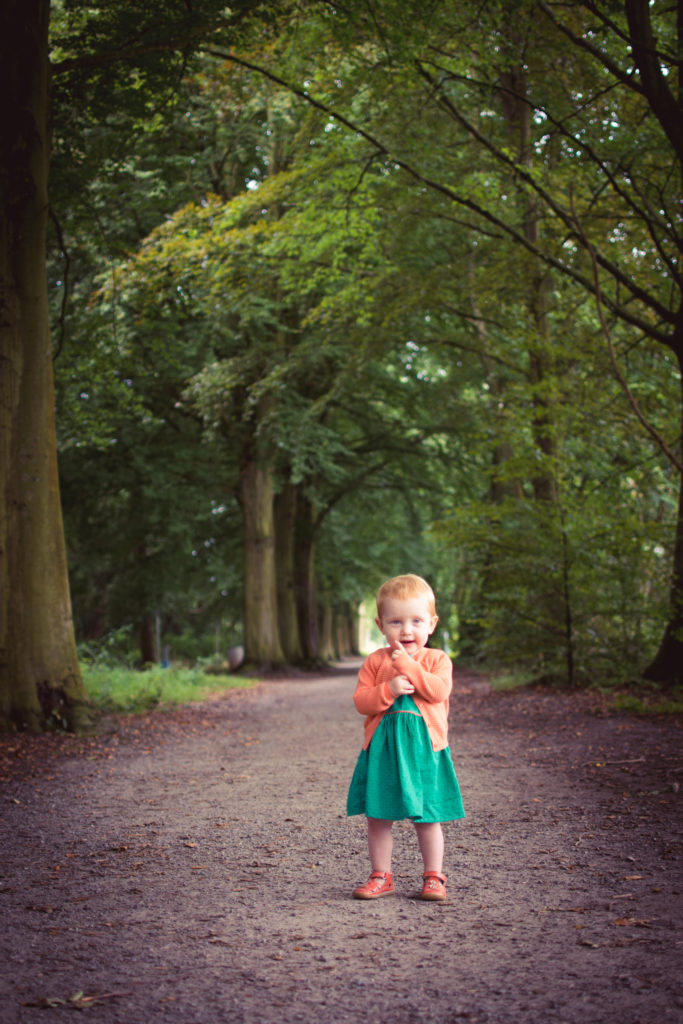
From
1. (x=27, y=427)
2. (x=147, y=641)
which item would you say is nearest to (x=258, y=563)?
(x=147, y=641)

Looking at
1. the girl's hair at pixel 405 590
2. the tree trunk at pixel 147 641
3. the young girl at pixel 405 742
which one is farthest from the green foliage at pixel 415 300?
the young girl at pixel 405 742

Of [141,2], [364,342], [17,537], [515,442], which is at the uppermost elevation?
[141,2]

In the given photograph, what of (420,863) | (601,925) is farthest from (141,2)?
(601,925)

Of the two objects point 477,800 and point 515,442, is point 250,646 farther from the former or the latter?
point 477,800

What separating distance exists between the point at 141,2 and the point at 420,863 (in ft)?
27.2

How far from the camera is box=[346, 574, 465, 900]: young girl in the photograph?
3877mm

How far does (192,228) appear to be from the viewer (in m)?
15.6

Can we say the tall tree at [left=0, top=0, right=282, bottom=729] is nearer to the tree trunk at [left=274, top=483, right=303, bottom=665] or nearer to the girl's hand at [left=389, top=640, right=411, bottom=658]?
the girl's hand at [left=389, top=640, right=411, bottom=658]

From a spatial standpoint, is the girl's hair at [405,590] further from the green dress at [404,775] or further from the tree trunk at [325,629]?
the tree trunk at [325,629]

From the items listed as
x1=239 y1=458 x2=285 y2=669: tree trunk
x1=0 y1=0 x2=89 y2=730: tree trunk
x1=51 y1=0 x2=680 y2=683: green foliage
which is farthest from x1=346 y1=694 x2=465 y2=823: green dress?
x1=239 y1=458 x2=285 y2=669: tree trunk

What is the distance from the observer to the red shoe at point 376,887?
12.6ft

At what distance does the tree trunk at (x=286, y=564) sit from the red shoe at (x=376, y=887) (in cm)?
2224

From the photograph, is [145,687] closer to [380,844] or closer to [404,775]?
[380,844]

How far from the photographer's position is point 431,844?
389cm
